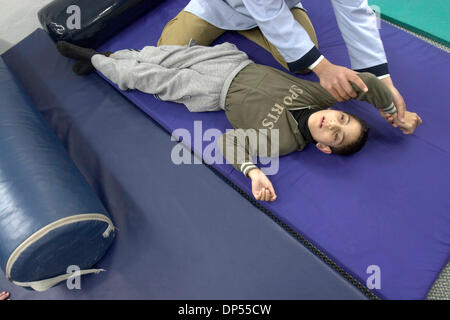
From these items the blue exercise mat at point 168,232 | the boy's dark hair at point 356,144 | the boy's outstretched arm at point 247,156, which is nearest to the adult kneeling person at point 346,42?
the boy's dark hair at point 356,144

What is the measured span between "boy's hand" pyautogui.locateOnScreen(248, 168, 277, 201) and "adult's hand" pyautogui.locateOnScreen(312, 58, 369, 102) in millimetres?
440

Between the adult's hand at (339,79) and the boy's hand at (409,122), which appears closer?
the adult's hand at (339,79)

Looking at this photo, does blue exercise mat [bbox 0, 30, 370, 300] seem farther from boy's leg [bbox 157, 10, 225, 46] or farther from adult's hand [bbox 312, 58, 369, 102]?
adult's hand [bbox 312, 58, 369, 102]

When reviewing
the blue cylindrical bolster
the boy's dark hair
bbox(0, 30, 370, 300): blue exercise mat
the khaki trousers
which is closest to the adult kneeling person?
the boy's dark hair

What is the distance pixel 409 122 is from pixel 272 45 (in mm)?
749

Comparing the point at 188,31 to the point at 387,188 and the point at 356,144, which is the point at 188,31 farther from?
the point at 387,188

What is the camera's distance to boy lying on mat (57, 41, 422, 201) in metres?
1.32

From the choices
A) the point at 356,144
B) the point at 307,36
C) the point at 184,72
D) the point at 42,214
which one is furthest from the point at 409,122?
the point at 42,214

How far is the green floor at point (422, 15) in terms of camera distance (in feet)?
5.93

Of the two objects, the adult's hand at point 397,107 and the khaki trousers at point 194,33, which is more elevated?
the khaki trousers at point 194,33

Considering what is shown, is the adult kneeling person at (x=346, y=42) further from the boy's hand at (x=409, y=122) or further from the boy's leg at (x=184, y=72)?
the boy's leg at (x=184, y=72)

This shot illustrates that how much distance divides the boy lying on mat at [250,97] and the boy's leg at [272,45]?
159 millimetres
